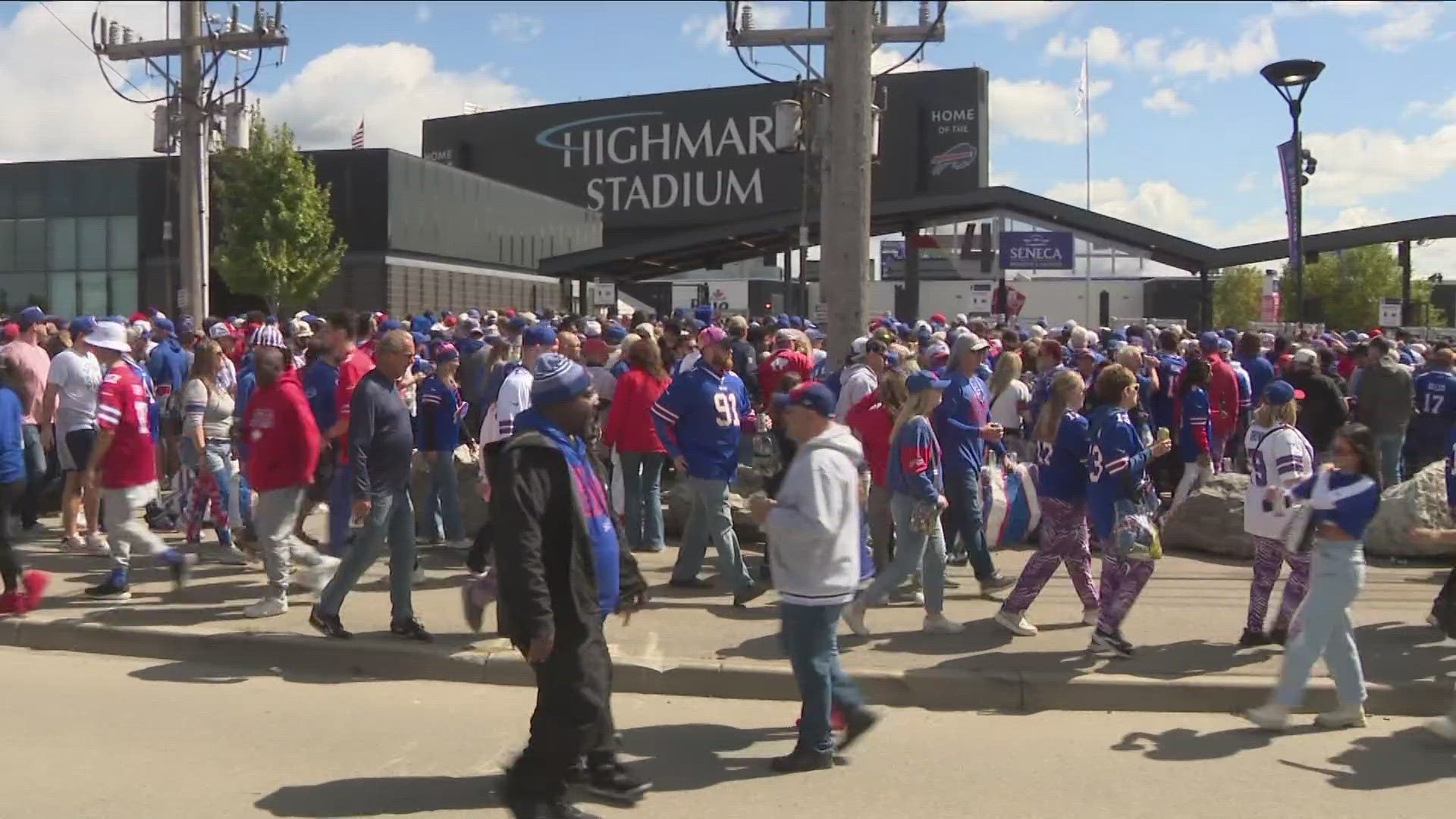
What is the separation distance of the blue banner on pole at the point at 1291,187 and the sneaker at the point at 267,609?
51.2 feet

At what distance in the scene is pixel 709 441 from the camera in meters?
8.92

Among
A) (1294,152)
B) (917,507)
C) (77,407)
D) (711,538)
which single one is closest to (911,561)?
(917,507)

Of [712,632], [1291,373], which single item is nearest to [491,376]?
[712,632]

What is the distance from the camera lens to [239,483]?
10.5 metres

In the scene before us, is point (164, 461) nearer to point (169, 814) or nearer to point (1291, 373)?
point (169, 814)

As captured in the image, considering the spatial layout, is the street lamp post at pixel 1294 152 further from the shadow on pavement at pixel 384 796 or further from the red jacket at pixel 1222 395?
the shadow on pavement at pixel 384 796

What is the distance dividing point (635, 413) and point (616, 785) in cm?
478

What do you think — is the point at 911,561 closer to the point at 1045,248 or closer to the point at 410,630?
the point at 410,630

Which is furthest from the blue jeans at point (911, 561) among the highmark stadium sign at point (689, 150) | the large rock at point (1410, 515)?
Result: the highmark stadium sign at point (689, 150)

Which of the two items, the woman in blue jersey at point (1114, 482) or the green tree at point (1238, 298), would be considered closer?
the woman in blue jersey at point (1114, 482)

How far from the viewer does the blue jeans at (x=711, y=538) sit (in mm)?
8812

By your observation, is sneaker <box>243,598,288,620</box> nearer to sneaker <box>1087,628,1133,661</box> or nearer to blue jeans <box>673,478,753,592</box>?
blue jeans <box>673,478,753,592</box>

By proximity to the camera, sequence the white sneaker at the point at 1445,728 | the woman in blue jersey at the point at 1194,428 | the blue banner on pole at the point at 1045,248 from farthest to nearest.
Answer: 1. the blue banner on pole at the point at 1045,248
2. the woman in blue jersey at the point at 1194,428
3. the white sneaker at the point at 1445,728

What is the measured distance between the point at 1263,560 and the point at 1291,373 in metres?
4.86
